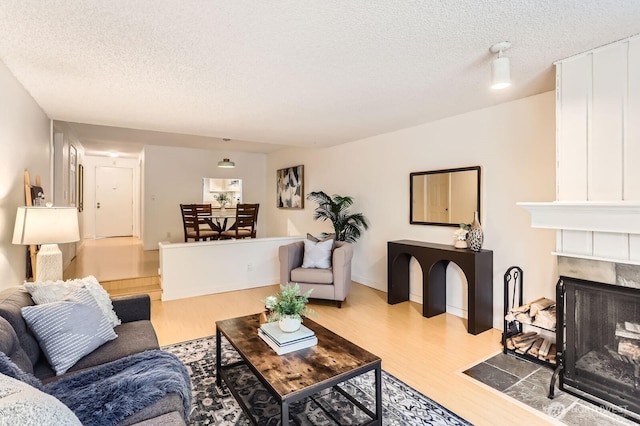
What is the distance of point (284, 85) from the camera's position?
262cm

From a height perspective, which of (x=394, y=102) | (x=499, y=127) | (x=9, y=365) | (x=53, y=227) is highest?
(x=394, y=102)

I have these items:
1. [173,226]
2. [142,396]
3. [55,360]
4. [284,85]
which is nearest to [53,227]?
[55,360]

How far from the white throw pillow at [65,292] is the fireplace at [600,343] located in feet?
9.92

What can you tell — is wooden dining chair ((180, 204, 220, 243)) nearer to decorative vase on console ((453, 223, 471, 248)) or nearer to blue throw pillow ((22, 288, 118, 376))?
blue throw pillow ((22, 288, 118, 376))

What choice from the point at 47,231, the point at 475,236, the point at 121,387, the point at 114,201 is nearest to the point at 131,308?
the point at 47,231

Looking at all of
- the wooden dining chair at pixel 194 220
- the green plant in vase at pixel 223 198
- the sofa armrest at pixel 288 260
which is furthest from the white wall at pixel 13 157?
the green plant in vase at pixel 223 198

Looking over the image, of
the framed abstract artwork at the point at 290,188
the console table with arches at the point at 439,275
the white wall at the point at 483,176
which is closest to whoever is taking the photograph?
the white wall at the point at 483,176

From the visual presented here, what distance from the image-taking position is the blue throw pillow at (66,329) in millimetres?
1668

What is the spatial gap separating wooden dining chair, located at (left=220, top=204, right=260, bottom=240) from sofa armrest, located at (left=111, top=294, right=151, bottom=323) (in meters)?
2.99

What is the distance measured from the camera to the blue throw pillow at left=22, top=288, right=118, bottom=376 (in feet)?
5.47

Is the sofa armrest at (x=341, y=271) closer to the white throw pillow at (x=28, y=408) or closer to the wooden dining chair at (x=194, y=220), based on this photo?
the wooden dining chair at (x=194, y=220)

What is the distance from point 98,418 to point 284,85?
235 cm

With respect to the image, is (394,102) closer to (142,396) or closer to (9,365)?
(142,396)

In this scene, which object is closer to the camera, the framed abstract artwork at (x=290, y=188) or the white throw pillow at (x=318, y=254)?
the white throw pillow at (x=318, y=254)
